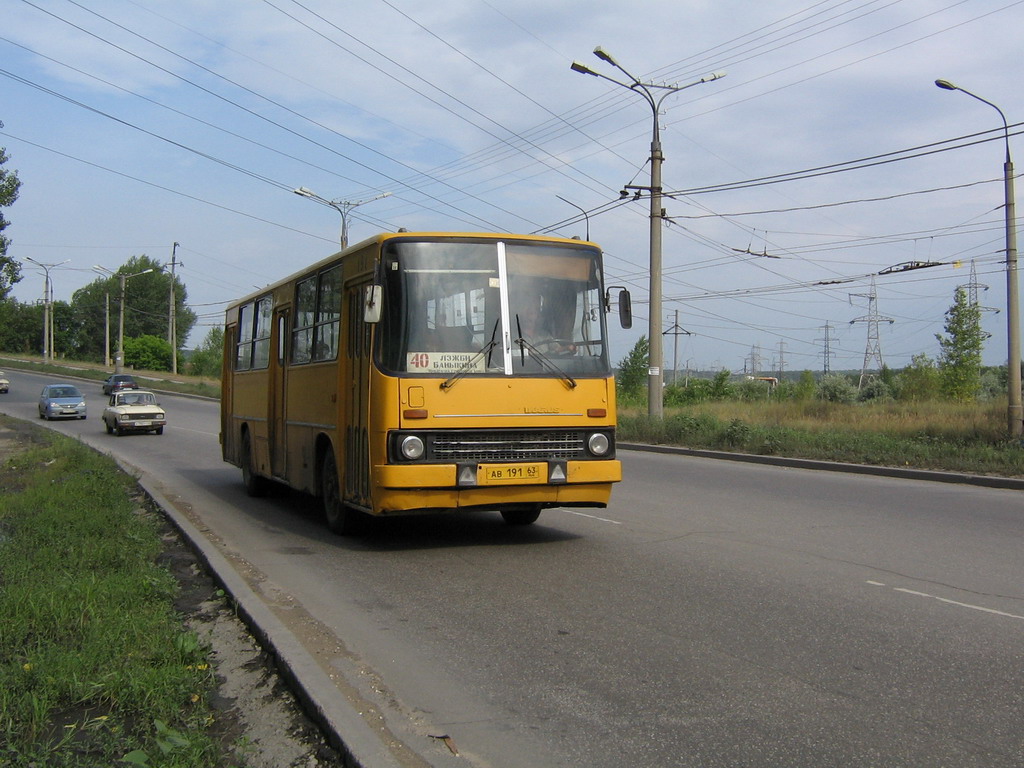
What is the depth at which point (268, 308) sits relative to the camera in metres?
13.5

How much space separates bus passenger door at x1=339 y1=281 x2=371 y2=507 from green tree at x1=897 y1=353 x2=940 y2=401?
37.2 m

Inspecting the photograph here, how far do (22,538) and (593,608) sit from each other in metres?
5.42

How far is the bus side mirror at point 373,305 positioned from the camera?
872cm

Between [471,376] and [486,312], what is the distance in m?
0.65

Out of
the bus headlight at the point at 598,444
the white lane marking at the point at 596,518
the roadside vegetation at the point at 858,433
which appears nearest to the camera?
the bus headlight at the point at 598,444

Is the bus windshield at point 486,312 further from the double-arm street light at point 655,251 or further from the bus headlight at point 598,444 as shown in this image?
the double-arm street light at point 655,251

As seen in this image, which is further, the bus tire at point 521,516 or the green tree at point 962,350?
the green tree at point 962,350

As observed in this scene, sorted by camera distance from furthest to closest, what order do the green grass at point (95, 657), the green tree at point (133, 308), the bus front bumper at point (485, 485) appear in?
1. the green tree at point (133, 308)
2. the bus front bumper at point (485, 485)
3. the green grass at point (95, 657)

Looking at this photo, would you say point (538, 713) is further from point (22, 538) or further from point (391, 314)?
point (22, 538)

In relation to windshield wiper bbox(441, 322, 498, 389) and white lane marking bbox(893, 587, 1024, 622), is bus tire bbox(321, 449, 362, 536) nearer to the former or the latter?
windshield wiper bbox(441, 322, 498, 389)

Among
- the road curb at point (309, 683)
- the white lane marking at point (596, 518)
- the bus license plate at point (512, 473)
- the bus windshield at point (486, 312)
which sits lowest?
the white lane marking at point (596, 518)

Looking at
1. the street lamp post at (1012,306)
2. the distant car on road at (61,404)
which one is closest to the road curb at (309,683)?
the street lamp post at (1012,306)

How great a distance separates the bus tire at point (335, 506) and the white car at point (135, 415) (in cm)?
2314

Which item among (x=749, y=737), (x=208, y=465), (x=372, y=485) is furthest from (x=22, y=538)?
(x=208, y=465)
